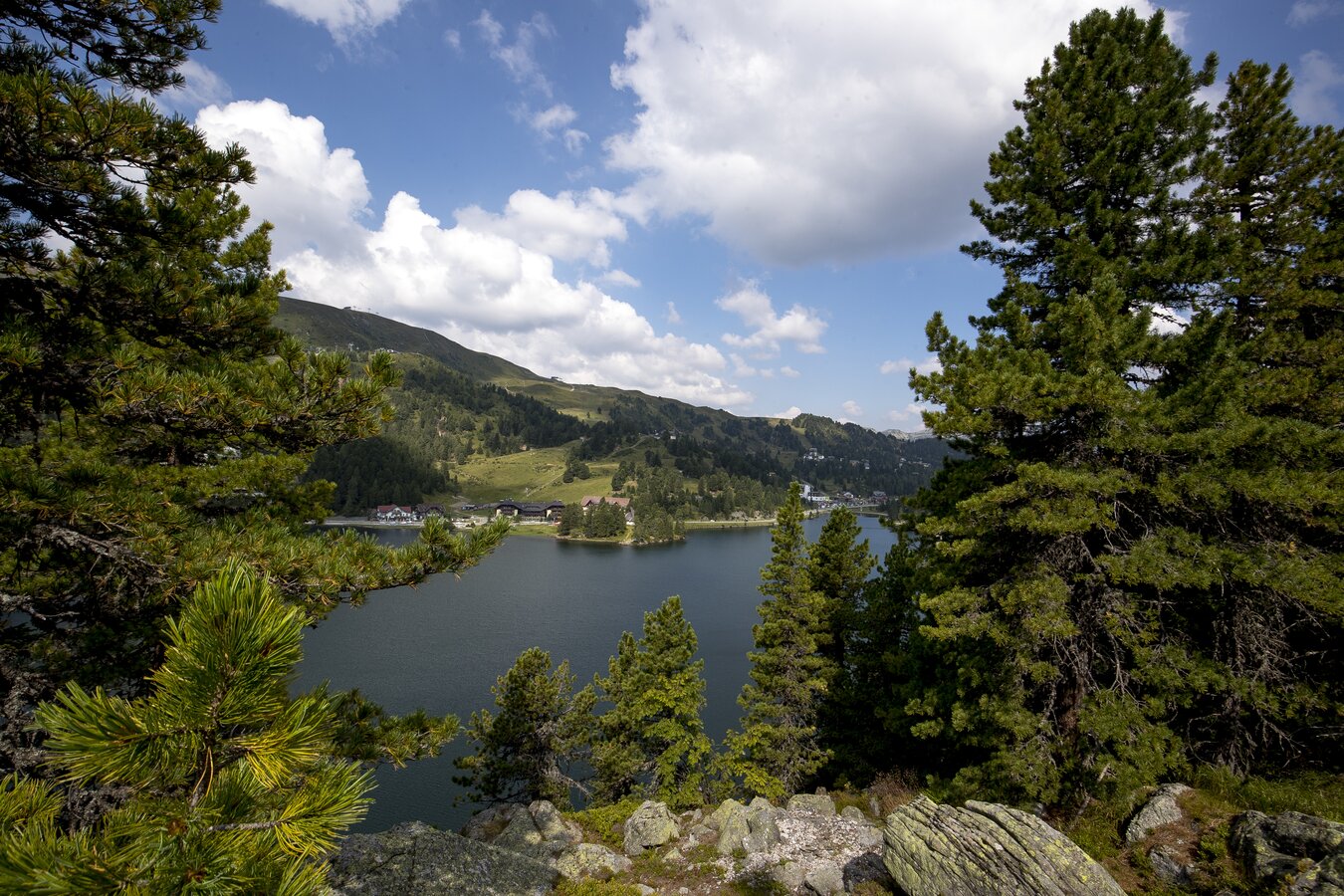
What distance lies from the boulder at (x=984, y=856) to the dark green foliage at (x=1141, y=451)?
2670 mm

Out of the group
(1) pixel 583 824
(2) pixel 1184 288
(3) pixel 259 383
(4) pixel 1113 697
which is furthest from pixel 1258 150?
(1) pixel 583 824

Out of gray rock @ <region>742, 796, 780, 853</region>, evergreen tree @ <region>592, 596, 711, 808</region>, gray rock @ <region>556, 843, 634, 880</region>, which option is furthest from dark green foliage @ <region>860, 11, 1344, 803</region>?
evergreen tree @ <region>592, 596, 711, 808</region>

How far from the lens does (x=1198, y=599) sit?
9.92 meters

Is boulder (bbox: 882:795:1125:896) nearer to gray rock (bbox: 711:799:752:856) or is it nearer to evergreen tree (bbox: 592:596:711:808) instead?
gray rock (bbox: 711:799:752:856)

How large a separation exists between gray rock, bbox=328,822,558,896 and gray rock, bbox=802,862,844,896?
4727mm

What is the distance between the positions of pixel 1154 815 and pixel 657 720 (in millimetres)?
16044

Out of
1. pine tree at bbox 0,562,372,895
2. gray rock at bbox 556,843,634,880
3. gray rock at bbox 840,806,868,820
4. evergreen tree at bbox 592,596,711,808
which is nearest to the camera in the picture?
pine tree at bbox 0,562,372,895

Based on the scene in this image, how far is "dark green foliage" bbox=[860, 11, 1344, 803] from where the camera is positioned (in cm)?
916

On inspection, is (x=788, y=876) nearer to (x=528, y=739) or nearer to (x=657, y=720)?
(x=528, y=739)

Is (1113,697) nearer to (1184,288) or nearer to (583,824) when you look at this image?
(1184,288)

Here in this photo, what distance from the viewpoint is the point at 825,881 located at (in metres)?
9.75

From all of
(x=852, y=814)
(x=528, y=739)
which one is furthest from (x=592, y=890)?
(x=528, y=739)

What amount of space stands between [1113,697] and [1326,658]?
3.57 meters

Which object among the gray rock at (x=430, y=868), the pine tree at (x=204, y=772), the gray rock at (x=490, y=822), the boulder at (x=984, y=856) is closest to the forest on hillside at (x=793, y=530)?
the pine tree at (x=204, y=772)
